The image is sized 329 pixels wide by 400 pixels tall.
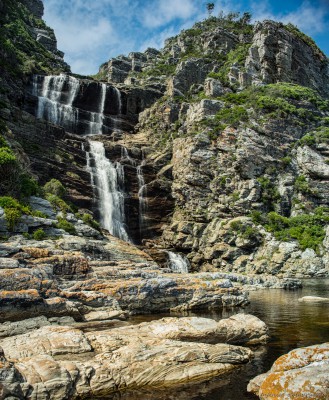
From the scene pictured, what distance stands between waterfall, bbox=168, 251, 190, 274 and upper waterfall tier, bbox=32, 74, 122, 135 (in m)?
36.3

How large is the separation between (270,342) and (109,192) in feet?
161

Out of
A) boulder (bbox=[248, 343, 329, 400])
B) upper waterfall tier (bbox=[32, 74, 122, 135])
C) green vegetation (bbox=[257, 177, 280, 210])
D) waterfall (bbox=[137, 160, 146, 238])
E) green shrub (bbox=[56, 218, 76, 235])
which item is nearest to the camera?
boulder (bbox=[248, 343, 329, 400])

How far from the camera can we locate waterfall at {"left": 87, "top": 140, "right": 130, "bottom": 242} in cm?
5872

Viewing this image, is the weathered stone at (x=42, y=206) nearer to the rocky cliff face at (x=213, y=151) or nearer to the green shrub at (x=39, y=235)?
the green shrub at (x=39, y=235)

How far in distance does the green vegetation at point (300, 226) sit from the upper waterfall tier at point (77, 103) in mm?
42580

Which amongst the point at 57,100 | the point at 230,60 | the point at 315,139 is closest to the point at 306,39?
the point at 230,60

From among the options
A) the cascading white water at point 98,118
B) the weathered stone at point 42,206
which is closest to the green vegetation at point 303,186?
the cascading white water at point 98,118

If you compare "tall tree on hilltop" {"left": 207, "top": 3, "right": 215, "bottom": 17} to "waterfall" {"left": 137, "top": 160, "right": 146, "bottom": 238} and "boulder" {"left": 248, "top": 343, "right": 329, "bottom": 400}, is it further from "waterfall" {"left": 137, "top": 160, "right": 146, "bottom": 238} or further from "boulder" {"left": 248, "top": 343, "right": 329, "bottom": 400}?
"boulder" {"left": 248, "top": 343, "right": 329, "bottom": 400}

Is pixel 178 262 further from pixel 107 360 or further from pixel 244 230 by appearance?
pixel 107 360

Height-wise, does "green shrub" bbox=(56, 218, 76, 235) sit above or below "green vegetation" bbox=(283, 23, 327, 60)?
below

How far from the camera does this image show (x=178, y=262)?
57.1m

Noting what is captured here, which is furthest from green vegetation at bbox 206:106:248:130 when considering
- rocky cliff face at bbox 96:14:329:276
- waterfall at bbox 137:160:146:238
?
waterfall at bbox 137:160:146:238

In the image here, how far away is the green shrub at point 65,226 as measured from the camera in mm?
36000

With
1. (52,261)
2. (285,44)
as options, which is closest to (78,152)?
(52,261)
